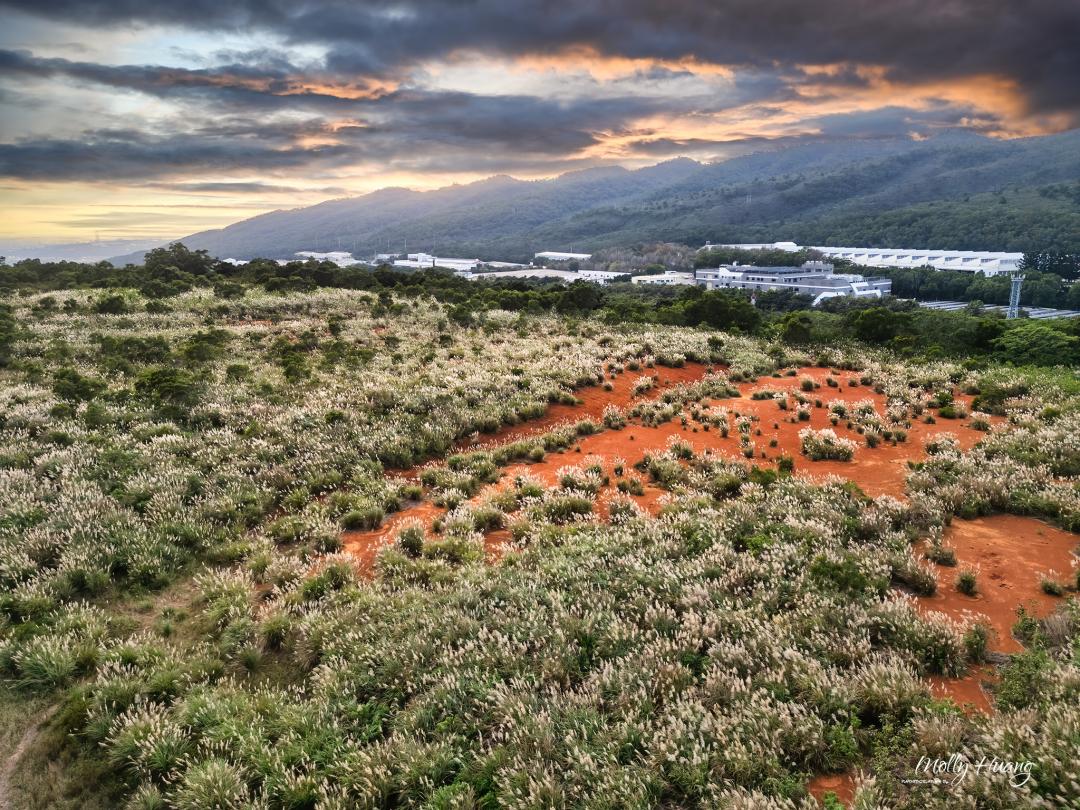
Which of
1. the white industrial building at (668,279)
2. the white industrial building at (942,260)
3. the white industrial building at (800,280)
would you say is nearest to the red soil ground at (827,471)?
the white industrial building at (800,280)

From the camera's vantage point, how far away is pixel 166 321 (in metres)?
32.2

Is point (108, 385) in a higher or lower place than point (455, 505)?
higher

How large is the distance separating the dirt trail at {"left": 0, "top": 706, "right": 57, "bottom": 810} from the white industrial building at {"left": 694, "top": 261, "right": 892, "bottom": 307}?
105 m

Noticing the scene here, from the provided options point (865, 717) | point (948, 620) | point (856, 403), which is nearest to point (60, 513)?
point (865, 717)

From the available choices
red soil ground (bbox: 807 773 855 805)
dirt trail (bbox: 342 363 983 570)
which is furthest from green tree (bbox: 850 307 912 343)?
red soil ground (bbox: 807 773 855 805)

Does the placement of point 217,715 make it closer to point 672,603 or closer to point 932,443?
point 672,603

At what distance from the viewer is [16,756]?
632cm

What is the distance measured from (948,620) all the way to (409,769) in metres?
6.31

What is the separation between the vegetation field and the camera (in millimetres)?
5254

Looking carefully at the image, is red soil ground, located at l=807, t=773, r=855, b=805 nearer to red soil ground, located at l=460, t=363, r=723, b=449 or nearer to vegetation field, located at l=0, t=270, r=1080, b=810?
vegetation field, located at l=0, t=270, r=1080, b=810

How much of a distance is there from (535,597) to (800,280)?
12327cm

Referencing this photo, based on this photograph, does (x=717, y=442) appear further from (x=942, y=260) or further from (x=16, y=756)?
(x=942, y=260)

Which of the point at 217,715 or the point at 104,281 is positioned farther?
the point at 104,281

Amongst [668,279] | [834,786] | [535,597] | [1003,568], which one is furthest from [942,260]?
[834,786]
